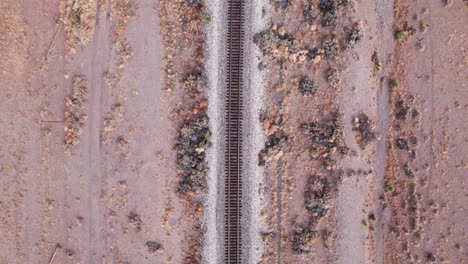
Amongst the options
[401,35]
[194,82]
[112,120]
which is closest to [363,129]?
[401,35]

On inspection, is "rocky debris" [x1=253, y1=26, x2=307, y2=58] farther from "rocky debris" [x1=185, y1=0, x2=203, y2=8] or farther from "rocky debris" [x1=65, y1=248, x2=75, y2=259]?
"rocky debris" [x1=65, y1=248, x2=75, y2=259]

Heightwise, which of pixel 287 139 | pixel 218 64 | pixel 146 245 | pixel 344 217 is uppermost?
pixel 218 64

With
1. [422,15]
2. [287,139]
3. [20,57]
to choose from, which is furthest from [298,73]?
[20,57]

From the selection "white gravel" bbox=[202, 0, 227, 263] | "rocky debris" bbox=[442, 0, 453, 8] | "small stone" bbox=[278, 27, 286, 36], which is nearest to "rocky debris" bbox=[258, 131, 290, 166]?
"white gravel" bbox=[202, 0, 227, 263]

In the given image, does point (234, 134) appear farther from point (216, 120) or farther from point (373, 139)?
point (373, 139)

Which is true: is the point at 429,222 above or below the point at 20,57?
below

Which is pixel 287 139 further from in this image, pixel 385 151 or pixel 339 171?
pixel 385 151

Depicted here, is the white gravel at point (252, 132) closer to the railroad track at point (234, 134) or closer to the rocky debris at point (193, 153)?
the railroad track at point (234, 134)
